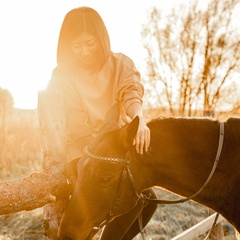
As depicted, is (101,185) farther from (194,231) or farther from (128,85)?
(194,231)

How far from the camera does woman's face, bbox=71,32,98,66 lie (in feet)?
9.00

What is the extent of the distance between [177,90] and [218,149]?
14.4 meters

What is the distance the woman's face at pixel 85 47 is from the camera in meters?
2.74

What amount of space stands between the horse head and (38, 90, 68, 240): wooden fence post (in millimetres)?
305

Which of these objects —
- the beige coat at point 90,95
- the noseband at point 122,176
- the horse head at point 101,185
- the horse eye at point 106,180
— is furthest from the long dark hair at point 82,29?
the horse eye at point 106,180

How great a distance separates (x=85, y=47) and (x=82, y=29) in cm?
16

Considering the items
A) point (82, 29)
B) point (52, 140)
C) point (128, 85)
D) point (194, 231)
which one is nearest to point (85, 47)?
point (82, 29)

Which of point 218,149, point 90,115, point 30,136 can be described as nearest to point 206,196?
point 218,149

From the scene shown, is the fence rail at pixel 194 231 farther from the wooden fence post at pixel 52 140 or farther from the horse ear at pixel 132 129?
the horse ear at pixel 132 129

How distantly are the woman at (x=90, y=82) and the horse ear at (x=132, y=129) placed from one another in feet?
0.79

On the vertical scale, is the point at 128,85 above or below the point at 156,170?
above

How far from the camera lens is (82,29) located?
8.88 feet

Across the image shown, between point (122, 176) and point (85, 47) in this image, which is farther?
point (85, 47)

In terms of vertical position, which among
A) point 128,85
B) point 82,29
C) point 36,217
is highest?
point 82,29
